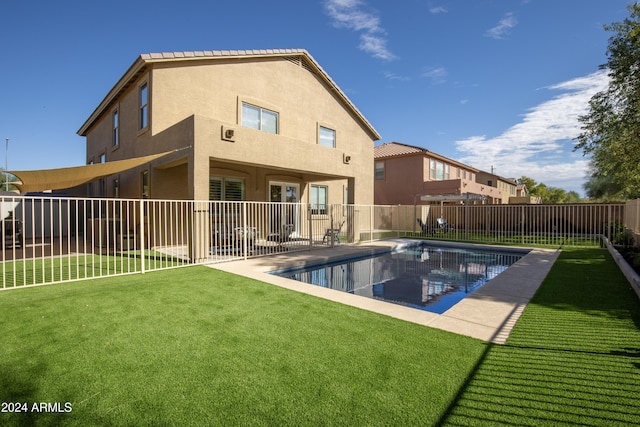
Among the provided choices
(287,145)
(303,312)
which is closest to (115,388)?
(303,312)

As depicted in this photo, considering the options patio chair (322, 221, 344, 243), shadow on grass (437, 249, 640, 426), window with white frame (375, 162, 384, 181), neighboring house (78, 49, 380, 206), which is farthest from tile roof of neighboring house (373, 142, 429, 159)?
shadow on grass (437, 249, 640, 426)

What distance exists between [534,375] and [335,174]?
1209cm

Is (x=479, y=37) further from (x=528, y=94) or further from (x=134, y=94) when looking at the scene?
(x=134, y=94)

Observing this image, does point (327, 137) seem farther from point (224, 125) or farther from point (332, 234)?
point (224, 125)

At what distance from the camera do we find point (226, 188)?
14562 mm

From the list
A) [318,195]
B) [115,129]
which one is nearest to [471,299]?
[318,195]

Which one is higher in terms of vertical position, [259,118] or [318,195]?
[259,118]

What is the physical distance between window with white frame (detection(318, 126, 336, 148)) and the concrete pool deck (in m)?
9.42

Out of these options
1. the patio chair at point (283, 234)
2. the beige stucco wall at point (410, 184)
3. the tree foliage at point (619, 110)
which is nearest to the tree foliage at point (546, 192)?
the beige stucco wall at point (410, 184)

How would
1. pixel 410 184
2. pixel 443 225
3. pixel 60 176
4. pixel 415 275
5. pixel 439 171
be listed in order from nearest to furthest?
pixel 60 176, pixel 415 275, pixel 443 225, pixel 410 184, pixel 439 171

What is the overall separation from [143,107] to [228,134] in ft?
18.9

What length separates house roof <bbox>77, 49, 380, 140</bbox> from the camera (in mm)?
11953

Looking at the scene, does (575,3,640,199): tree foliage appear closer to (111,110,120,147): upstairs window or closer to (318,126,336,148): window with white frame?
(318,126,336,148): window with white frame

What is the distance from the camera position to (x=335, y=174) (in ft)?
47.8
